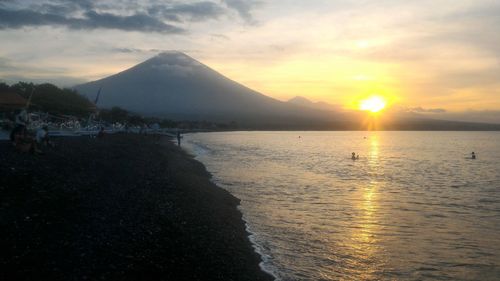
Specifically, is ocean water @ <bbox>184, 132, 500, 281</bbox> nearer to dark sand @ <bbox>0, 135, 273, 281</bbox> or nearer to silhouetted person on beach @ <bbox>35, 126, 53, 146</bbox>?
dark sand @ <bbox>0, 135, 273, 281</bbox>

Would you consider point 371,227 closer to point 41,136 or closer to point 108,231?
point 108,231

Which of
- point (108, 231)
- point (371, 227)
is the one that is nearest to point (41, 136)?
point (108, 231)

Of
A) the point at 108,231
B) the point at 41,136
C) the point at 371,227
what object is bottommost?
the point at 371,227

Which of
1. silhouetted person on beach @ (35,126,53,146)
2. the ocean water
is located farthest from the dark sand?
silhouetted person on beach @ (35,126,53,146)

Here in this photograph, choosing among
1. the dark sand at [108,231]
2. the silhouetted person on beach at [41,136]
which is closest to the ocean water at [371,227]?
the dark sand at [108,231]

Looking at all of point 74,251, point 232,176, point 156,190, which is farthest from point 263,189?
point 74,251

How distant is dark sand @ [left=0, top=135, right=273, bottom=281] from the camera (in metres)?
7.35

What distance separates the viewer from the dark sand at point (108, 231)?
7.35 metres

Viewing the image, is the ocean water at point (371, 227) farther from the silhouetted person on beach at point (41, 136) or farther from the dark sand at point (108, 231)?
the silhouetted person on beach at point (41, 136)

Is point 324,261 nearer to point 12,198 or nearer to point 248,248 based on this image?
point 248,248

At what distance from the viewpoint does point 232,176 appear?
1100 inches

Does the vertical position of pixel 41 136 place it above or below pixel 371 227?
above

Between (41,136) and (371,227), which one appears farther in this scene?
(41,136)

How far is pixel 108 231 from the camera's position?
9.32 meters
